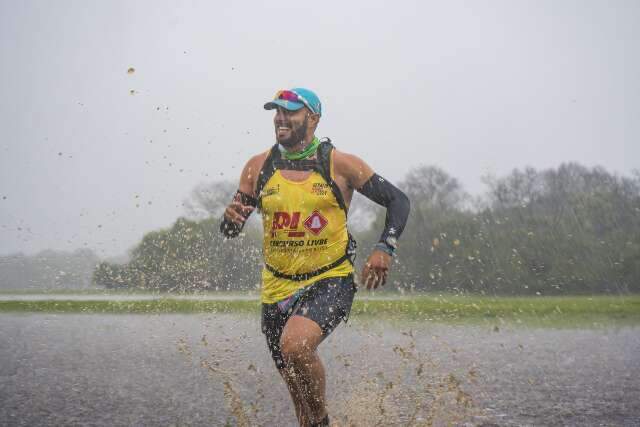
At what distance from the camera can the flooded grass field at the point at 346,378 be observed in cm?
591

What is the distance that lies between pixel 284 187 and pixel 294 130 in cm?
44

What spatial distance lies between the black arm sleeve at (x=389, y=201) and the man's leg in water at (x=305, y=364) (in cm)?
97

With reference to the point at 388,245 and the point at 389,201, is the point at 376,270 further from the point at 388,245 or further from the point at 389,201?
the point at 389,201

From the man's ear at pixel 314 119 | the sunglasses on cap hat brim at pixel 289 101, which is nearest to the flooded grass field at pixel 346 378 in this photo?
the man's ear at pixel 314 119

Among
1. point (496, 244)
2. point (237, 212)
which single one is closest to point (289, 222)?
point (237, 212)

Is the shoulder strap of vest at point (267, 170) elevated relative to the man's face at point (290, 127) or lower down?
lower down

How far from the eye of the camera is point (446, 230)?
41188mm

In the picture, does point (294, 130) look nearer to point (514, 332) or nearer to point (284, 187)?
point (284, 187)

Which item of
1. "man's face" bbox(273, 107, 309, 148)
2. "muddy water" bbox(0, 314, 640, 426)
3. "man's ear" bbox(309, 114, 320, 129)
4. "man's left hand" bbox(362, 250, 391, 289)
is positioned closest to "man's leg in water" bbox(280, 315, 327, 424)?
"man's left hand" bbox(362, 250, 391, 289)

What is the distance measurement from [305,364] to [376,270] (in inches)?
34.8

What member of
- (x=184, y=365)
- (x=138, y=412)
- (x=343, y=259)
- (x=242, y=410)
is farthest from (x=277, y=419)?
(x=184, y=365)

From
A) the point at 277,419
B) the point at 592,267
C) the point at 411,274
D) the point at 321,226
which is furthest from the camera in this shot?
the point at 411,274

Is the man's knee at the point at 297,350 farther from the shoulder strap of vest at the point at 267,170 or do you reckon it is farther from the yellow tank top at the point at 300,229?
the shoulder strap of vest at the point at 267,170

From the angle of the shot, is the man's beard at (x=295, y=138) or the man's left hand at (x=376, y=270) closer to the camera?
the man's left hand at (x=376, y=270)
